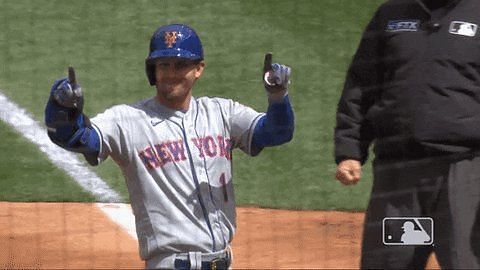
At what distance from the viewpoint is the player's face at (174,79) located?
4.89m

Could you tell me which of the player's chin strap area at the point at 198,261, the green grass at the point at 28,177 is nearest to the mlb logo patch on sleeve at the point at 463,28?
the player's chin strap area at the point at 198,261

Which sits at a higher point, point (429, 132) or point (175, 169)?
point (429, 132)

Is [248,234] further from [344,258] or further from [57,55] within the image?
[57,55]

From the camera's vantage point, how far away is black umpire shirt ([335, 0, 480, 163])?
498 centimetres

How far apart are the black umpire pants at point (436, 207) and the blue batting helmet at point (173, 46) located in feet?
2.85

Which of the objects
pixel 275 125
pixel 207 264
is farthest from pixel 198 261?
pixel 275 125

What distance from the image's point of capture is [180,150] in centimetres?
489

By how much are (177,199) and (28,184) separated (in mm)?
3784

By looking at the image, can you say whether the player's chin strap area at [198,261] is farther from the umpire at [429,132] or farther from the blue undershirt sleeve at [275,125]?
the umpire at [429,132]

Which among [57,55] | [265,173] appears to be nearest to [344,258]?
[265,173]

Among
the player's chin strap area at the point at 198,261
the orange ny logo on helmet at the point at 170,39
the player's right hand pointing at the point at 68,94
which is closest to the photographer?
the player's right hand pointing at the point at 68,94

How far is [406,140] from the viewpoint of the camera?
5.02m
